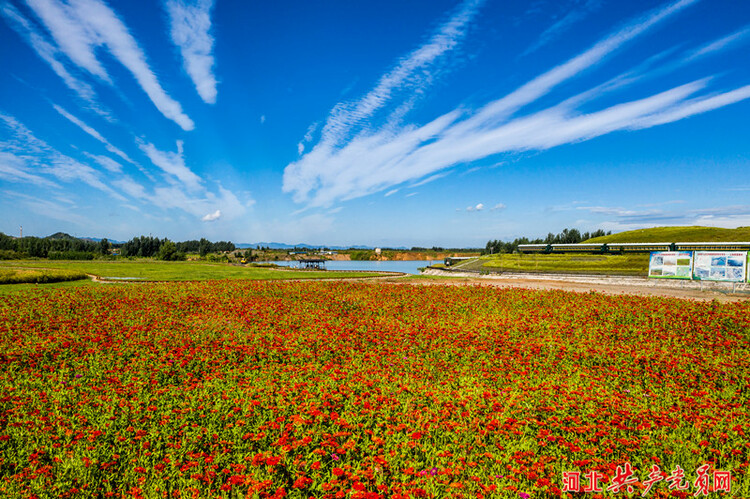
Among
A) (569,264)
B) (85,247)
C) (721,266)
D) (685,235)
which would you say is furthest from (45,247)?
(685,235)

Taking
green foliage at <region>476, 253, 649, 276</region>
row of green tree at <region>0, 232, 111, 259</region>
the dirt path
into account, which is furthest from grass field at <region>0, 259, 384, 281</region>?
row of green tree at <region>0, 232, 111, 259</region>

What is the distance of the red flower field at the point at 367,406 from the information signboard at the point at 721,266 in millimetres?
13675

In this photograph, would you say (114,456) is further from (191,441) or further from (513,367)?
(513,367)

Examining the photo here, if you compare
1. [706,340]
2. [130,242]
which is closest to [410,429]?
[706,340]

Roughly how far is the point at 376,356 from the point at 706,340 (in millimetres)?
9480

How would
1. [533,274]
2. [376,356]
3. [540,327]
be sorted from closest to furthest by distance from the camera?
[376,356], [540,327], [533,274]

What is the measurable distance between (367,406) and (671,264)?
1120 inches

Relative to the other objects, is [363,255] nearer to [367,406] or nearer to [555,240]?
[555,240]

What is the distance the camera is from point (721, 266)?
21.7 metres

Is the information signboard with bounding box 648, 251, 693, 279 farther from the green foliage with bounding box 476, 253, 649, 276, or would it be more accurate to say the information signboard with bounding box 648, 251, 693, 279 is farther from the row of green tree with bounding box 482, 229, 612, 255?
the row of green tree with bounding box 482, 229, 612, 255

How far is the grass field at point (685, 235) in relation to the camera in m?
66.3

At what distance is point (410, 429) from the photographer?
4.79m

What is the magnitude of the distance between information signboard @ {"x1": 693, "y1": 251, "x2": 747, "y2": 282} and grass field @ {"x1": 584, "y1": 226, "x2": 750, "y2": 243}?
5757cm

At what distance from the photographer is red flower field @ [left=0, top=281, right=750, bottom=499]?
3.77m
